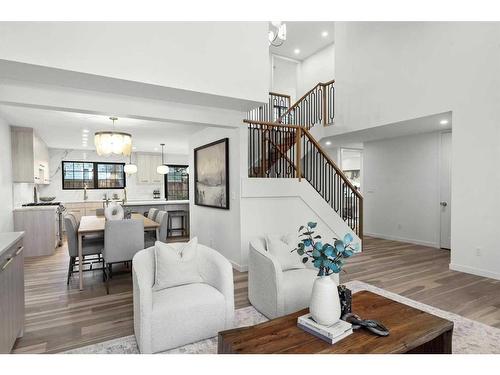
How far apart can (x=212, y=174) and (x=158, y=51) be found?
8.26 ft

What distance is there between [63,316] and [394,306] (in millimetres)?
3099

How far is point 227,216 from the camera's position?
16.1ft

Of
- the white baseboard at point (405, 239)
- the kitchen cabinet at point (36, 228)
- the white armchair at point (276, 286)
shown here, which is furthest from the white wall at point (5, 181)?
the white baseboard at point (405, 239)

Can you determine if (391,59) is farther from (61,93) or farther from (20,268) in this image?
(20,268)

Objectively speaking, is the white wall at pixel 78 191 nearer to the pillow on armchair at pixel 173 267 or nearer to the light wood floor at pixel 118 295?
the light wood floor at pixel 118 295

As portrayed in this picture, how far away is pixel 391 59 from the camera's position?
547 cm

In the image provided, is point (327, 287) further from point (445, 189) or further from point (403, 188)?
point (403, 188)

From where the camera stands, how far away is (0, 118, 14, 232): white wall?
4902 millimetres

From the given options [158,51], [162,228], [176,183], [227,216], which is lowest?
[162,228]

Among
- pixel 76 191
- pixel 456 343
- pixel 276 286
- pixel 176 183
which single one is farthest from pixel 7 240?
pixel 176 183

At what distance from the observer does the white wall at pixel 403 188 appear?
20.3ft
